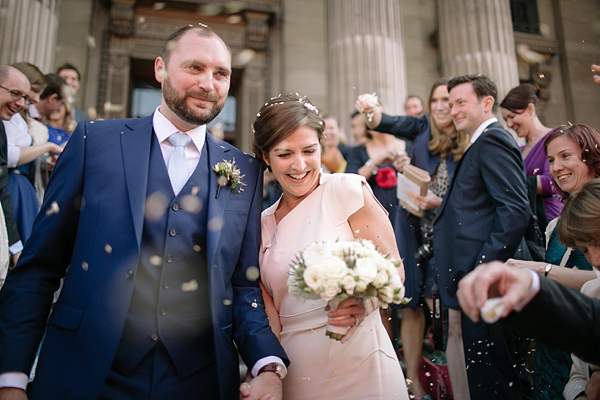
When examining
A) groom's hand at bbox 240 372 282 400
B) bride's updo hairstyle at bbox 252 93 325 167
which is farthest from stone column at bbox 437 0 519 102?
groom's hand at bbox 240 372 282 400

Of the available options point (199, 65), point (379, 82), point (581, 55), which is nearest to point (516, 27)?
point (581, 55)

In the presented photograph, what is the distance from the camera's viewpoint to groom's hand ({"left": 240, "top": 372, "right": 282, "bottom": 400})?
6.11ft

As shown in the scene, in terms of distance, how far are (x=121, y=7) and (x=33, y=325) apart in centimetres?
868

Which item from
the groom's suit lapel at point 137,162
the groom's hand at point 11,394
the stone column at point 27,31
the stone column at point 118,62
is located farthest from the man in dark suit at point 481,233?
the stone column at point 118,62

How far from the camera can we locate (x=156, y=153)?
2156mm

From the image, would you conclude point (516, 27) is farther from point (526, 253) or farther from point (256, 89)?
point (526, 253)

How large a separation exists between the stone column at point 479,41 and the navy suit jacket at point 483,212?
5.62 m

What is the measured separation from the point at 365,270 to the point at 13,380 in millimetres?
1545

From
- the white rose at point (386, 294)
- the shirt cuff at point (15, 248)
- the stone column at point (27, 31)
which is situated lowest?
the white rose at point (386, 294)

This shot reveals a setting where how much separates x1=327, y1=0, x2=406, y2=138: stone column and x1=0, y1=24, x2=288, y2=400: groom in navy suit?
5854 millimetres

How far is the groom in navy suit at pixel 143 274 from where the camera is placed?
184 cm

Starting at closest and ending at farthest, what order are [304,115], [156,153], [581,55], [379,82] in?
1. [156,153]
2. [304,115]
3. [379,82]
4. [581,55]

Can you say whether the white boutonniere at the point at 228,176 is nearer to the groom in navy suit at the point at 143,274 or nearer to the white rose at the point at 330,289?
the groom in navy suit at the point at 143,274

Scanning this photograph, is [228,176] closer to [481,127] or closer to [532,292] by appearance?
[532,292]
